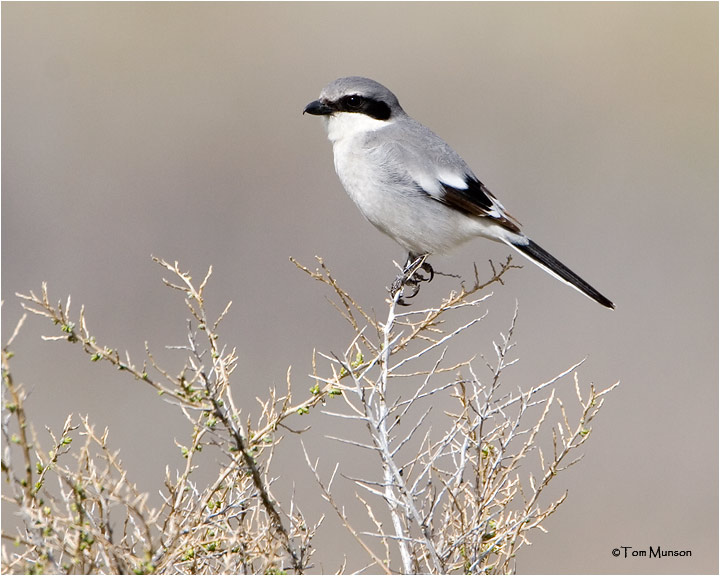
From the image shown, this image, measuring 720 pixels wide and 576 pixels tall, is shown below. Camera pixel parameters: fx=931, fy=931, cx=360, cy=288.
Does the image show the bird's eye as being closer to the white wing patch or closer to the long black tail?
the white wing patch

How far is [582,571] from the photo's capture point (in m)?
5.50

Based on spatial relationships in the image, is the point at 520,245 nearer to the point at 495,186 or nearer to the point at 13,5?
the point at 495,186

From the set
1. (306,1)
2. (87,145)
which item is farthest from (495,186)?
(87,145)

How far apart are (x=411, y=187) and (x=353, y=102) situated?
0.48m

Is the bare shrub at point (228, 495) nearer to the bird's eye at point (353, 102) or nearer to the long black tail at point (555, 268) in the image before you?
the long black tail at point (555, 268)

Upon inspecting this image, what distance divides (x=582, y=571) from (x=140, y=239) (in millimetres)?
4050

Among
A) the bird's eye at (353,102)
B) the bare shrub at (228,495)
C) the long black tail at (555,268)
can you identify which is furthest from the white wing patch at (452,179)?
the bare shrub at (228,495)

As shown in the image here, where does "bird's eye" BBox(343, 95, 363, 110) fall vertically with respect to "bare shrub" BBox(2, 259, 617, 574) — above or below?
above

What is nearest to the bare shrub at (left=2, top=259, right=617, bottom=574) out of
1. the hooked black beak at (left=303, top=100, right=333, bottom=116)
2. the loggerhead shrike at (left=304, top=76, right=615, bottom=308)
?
the loggerhead shrike at (left=304, top=76, right=615, bottom=308)

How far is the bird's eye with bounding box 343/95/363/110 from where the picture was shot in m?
3.77

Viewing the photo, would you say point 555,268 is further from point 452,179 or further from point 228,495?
point 228,495

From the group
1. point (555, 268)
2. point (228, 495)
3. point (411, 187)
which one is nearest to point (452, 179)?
point (411, 187)

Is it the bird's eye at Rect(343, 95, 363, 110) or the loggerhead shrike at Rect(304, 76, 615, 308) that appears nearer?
the loggerhead shrike at Rect(304, 76, 615, 308)

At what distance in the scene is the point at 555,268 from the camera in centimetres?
357
